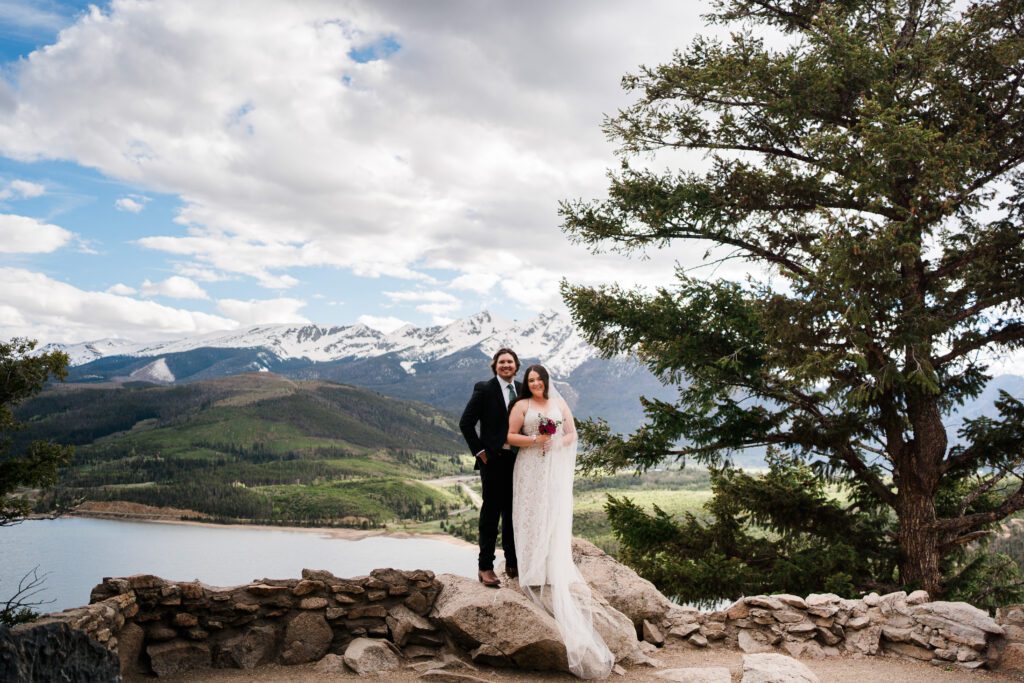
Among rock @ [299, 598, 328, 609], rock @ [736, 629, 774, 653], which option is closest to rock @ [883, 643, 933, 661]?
rock @ [736, 629, 774, 653]

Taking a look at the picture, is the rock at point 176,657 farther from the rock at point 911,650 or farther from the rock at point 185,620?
the rock at point 911,650

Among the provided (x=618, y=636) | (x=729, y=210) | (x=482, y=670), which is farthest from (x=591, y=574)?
(x=729, y=210)

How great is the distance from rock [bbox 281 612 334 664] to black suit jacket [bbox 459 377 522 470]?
2605mm

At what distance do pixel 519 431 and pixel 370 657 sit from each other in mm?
3036

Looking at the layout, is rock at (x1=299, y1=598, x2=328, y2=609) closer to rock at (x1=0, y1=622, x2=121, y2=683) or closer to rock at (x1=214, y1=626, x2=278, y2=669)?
rock at (x1=214, y1=626, x2=278, y2=669)

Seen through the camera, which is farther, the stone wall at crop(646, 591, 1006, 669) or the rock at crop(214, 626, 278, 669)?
the stone wall at crop(646, 591, 1006, 669)

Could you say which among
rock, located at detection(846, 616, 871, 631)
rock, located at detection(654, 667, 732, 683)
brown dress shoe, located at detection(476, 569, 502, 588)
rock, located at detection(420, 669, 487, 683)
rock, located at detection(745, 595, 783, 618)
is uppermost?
brown dress shoe, located at detection(476, 569, 502, 588)

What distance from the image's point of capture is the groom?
7.50 m

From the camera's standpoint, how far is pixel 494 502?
770 centimetres

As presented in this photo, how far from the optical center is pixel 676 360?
12.7 metres

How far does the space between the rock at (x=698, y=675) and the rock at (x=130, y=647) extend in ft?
→ 18.7

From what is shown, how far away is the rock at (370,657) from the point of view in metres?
7.14

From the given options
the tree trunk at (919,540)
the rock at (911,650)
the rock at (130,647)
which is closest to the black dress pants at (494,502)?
the rock at (130,647)

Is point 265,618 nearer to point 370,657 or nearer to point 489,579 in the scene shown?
point 370,657
